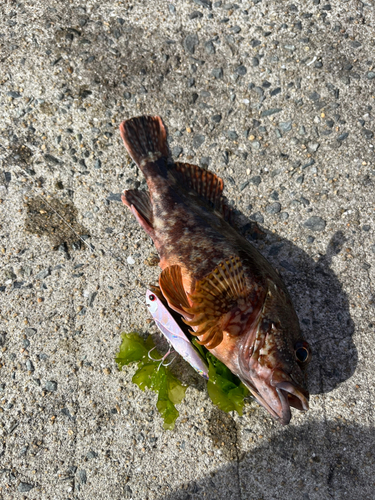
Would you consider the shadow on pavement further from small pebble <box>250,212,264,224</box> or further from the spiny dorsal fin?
small pebble <box>250,212,264,224</box>

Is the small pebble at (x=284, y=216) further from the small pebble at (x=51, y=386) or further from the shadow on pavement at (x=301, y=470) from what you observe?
the small pebble at (x=51, y=386)

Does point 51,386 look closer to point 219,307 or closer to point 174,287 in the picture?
point 174,287

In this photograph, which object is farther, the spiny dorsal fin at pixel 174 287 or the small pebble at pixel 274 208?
the small pebble at pixel 274 208

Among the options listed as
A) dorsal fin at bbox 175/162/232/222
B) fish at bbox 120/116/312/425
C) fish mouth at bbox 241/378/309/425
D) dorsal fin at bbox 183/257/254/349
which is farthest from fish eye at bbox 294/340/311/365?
dorsal fin at bbox 175/162/232/222

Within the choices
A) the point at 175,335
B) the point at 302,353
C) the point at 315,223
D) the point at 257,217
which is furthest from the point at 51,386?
the point at 315,223

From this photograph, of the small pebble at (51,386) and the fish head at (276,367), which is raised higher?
the fish head at (276,367)

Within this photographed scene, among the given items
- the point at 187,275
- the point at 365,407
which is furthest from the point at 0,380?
the point at 365,407

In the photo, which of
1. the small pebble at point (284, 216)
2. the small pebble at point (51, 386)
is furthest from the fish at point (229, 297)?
the small pebble at point (51, 386)
